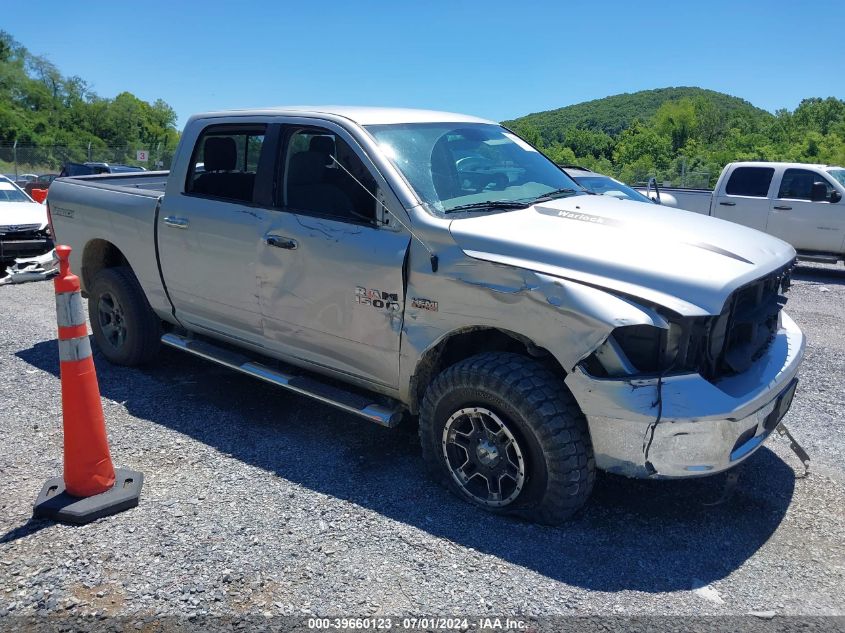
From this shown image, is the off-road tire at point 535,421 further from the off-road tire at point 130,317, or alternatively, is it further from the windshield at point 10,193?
the windshield at point 10,193

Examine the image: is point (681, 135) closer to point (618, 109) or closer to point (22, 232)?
point (618, 109)

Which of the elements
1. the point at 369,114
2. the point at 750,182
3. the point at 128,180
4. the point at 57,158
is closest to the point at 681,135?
the point at 57,158

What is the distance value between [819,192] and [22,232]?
1253 centimetres

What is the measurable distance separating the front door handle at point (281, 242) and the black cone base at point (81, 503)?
59.5 inches

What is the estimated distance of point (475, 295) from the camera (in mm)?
3361

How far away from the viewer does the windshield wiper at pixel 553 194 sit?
4145mm

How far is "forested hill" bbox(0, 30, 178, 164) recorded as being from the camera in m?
62.2

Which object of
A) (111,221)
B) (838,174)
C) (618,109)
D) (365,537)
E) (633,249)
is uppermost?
(618,109)

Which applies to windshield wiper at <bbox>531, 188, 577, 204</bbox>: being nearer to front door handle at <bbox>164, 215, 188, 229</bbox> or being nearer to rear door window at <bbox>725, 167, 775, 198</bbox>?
front door handle at <bbox>164, 215, 188, 229</bbox>

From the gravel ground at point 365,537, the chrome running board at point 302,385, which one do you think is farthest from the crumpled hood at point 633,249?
the gravel ground at point 365,537

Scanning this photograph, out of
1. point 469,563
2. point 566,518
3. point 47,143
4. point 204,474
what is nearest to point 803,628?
point 566,518

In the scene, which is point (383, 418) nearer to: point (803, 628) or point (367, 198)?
point (367, 198)

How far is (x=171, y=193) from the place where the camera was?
192 inches

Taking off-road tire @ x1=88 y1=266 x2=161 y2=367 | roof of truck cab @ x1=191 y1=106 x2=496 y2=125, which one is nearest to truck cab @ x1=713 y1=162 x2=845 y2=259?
roof of truck cab @ x1=191 y1=106 x2=496 y2=125
